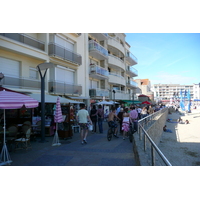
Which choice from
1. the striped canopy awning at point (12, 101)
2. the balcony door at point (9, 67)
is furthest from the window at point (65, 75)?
the striped canopy awning at point (12, 101)

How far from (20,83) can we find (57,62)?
4463 millimetres

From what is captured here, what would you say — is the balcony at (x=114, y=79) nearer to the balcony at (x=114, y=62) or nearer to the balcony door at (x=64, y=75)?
the balcony at (x=114, y=62)

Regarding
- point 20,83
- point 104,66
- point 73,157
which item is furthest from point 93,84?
point 73,157

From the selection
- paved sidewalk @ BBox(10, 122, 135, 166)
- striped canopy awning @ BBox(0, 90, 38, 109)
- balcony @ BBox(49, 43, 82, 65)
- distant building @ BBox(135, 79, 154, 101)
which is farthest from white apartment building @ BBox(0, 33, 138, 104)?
distant building @ BBox(135, 79, 154, 101)

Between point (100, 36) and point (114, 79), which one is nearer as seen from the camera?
point (100, 36)

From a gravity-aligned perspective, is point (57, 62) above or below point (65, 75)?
above

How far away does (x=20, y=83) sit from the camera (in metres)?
12.3

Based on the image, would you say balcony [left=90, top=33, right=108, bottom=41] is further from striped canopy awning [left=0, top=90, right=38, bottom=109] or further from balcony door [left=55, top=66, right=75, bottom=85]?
striped canopy awning [left=0, top=90, right=38, bottom=109]

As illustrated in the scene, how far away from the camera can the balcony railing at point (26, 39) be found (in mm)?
11780

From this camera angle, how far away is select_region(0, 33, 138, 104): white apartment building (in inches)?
470

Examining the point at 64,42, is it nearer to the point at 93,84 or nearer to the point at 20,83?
the point at 20,83

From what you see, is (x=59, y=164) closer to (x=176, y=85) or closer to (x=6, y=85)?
(x=6, y=85)
